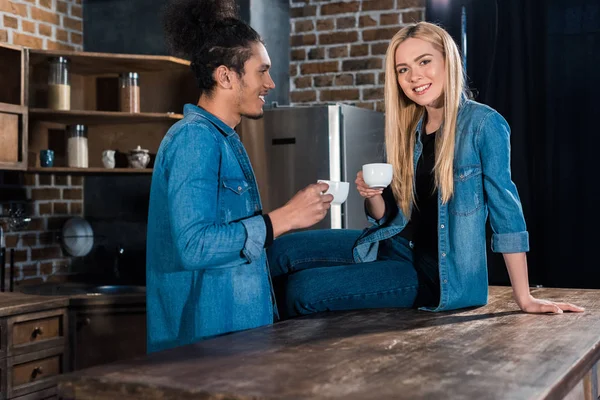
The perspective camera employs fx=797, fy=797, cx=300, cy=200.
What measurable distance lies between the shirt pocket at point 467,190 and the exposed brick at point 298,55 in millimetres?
2882

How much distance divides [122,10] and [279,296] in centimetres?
273

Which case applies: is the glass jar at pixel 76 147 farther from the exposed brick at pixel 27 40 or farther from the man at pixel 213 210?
the man at pixel 213 210

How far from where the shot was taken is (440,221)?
2.12m

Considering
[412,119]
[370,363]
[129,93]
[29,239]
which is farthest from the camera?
[29,239]

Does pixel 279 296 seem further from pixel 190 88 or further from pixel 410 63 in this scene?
pixel 190 88

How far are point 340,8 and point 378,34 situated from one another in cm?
29

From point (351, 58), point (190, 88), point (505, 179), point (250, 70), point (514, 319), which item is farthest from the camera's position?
point (351, 58)

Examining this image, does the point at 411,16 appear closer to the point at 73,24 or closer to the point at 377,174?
the point at 73,24

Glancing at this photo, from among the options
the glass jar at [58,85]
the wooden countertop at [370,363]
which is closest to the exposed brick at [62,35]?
the glass jar at [58,85]

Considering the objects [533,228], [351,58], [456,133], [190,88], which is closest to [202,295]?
[456,133]

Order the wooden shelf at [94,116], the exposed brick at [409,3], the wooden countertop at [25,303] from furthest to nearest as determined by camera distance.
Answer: the exposed brick at [409,3]
the wooden shelf at [94,116]
the wooden countertop at [25,303]

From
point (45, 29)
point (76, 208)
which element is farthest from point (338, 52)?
point (76, 208)

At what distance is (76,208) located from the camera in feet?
14.5

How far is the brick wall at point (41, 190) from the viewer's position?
399cm
